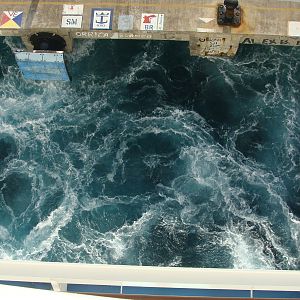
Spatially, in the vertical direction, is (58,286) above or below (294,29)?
below

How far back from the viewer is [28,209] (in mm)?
66750

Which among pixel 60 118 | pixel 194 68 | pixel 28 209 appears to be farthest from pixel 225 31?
pixel 28 209

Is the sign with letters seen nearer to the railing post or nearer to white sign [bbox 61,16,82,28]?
white sign [bbox 61,16,82,28]

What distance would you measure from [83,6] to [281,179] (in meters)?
34.3

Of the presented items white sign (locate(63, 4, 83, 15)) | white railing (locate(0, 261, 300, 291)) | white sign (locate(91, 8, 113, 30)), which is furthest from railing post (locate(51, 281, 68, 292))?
white sign (locate(63, 4, 83, 15))

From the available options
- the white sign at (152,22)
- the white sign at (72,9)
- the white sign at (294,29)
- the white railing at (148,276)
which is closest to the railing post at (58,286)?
the white railing at (148,276)

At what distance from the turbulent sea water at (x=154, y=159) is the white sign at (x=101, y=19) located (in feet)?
22.5

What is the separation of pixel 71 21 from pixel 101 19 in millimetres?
3933

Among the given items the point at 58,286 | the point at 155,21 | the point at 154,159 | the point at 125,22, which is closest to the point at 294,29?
the point at 155,21

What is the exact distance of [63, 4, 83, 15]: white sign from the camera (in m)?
69.6

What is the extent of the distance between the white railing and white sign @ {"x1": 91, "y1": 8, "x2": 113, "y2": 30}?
37.1 m

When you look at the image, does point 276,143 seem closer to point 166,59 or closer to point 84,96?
point 166,59

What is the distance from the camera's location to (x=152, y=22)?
68.8 metres

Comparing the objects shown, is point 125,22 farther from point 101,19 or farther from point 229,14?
point 229,14
